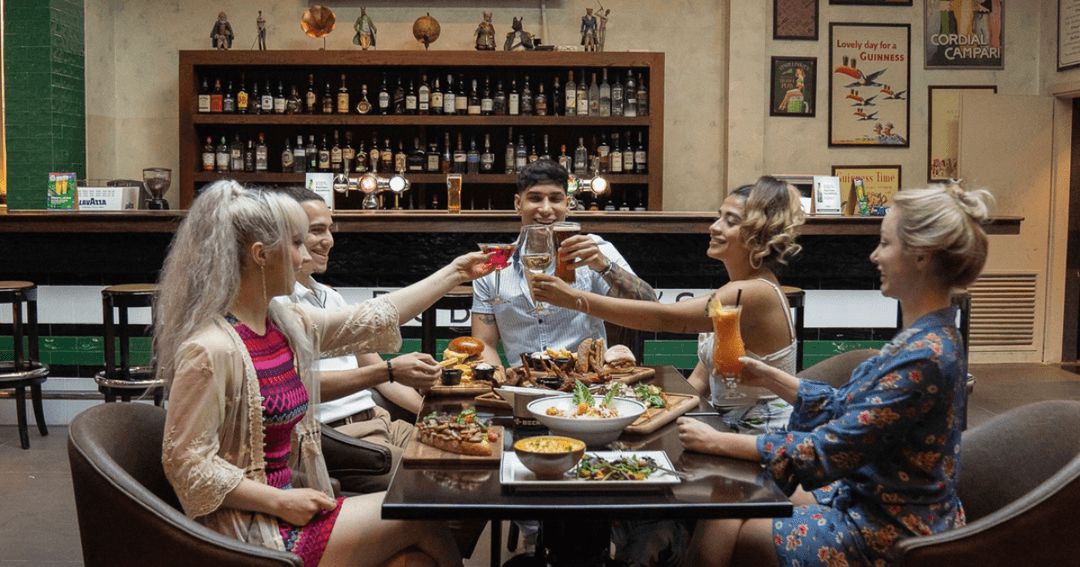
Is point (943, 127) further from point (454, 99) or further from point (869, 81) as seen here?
point (454, 99)

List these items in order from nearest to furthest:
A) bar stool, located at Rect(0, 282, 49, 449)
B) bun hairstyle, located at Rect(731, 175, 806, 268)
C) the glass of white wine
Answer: the glass of white wine < bun hairstyle, located at Rect(731, 175, 806, 268) < bar stool, located at Rect(0, 282, 49, 449)

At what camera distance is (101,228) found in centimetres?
484

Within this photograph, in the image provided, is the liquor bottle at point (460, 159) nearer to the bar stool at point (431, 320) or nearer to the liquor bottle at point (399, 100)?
the liquor bottle at point (399, 100)

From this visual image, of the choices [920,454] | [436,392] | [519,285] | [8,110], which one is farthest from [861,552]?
[8,110]

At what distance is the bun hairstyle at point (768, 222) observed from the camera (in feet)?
8.39

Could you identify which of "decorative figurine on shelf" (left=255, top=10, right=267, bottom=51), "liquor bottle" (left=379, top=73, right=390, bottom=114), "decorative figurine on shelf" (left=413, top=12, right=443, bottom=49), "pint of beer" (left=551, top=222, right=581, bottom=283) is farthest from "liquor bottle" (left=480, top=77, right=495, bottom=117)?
"pint of beer" (left=551, top=222, right=581, bottom=283)

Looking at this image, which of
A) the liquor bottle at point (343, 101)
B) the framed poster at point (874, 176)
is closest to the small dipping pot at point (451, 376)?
the liquor bottle at point (343, 101)

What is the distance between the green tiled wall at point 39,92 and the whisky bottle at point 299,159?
1.60 m

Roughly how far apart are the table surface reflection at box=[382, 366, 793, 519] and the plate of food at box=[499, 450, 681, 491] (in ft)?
0.04

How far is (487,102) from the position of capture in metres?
6.91

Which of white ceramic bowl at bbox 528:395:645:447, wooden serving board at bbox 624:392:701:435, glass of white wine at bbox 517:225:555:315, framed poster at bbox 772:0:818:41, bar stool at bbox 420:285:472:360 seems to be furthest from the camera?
framed poster at bbox 772:0:818:41

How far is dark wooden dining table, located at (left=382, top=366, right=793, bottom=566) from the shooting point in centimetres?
147

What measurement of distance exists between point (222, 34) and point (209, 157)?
0.92 m

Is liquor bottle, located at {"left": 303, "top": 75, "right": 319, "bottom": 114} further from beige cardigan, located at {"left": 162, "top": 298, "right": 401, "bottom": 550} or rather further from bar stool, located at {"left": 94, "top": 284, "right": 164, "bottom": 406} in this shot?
beige cardigan, located at {"left": 162, "top": 298, "right": 401, "bottom": 550}
